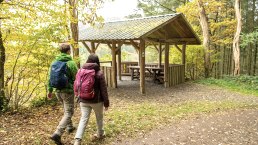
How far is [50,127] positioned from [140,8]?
20214mm

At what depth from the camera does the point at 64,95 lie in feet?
15.2

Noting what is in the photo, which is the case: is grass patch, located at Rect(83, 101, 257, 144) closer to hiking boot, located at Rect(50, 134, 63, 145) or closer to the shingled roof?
hiking boot, located at Rect(50, 134, 63, 145)

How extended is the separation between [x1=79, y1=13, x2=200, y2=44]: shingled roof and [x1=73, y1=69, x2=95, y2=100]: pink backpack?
6.29m

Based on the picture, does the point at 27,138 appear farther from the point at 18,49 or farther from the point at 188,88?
the point at 188,88

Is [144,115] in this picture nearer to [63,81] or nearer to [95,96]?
[95,96]

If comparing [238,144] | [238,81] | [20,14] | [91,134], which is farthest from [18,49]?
[238,81]

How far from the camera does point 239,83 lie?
14.8m

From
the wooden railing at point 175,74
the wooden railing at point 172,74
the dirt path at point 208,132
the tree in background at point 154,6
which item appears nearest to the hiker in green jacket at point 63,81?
the dirt path at point 208,132

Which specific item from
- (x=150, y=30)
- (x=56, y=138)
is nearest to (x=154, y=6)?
(x=150, y=30)

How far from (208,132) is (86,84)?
3.53m

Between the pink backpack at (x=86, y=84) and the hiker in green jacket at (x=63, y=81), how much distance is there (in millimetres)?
383

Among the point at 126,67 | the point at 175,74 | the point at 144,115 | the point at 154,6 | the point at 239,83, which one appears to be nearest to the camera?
the point at 144,115

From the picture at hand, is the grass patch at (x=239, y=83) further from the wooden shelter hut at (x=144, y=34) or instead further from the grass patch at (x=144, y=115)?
the grass patch at (x=144, y=115)

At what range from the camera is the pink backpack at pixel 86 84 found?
4242 millimetres
